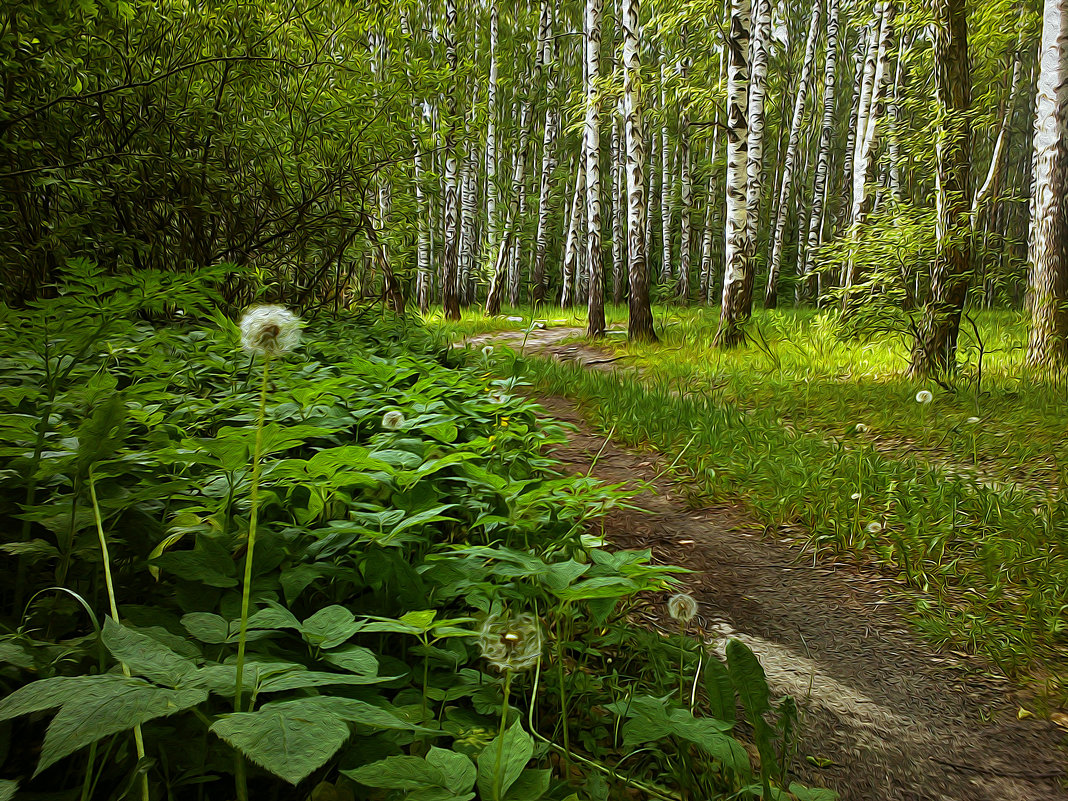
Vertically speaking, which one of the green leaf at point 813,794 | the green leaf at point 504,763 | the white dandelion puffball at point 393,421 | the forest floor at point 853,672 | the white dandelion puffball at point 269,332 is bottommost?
the forest floor at point 853,672

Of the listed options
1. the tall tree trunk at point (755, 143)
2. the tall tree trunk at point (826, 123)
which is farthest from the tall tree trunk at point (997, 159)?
the tall tree trunk at point (826, 123)

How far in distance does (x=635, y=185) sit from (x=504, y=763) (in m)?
10.4

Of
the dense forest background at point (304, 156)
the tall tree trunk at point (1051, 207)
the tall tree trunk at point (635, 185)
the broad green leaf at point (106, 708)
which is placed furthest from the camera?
the tall tree trunk at point (635, 185)

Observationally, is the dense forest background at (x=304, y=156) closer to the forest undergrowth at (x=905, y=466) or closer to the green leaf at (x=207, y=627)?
the forest undergrowth at (x=905, y=466)

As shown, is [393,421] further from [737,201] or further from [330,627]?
[737,201]

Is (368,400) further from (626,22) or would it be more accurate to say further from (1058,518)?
(626,22)

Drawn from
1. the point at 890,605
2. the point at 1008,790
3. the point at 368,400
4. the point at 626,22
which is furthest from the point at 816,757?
the point at 626,22

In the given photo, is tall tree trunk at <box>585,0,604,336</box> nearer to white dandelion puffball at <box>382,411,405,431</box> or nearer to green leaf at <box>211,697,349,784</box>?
white dandelion puffball at <box>382,411,405,431</box>

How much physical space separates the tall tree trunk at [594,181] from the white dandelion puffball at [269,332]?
9.66 metres

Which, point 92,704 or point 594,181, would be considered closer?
point 92,704

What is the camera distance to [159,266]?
4.76 meters

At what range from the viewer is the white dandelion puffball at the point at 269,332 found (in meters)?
1.15

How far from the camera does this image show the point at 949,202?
18.7ft

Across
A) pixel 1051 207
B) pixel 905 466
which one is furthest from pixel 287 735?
pixel 1051 207
